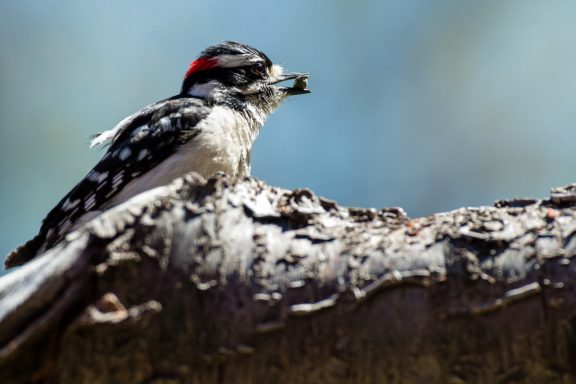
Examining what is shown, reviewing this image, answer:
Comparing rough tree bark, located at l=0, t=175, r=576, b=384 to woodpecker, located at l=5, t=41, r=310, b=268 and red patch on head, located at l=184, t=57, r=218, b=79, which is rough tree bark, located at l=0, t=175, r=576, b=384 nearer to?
woodpecker, located at l=5, t=41, r=310, b=268

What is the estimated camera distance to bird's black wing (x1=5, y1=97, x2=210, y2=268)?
4.08m

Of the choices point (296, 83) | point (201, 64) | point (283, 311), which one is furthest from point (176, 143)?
point (283, 311)

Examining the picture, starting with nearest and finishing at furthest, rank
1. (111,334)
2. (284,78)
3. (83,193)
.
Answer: (111,334)
(83,193)
(284,78)

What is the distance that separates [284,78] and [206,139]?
Answer: 131 cm

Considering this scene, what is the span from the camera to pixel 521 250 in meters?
1.98

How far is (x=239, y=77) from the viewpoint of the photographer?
5.34m

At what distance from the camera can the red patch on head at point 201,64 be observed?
541 centimetres

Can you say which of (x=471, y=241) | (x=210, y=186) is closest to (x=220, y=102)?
(x=210, y=186)

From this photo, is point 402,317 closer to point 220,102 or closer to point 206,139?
point 206,139

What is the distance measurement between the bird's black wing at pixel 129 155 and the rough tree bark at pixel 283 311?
6.48ft

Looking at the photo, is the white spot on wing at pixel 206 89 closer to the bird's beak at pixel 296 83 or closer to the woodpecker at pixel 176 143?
the woodpecker at pixel 176 143

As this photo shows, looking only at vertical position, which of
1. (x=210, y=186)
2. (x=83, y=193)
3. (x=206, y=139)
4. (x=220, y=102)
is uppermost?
(x=220, y=102)

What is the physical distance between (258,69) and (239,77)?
0.18 m

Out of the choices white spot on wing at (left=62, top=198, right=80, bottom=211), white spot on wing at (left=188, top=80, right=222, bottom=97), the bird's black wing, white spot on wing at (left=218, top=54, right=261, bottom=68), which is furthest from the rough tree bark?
white spot on wing at (left=218, top=54, right=261, bottom=68)
